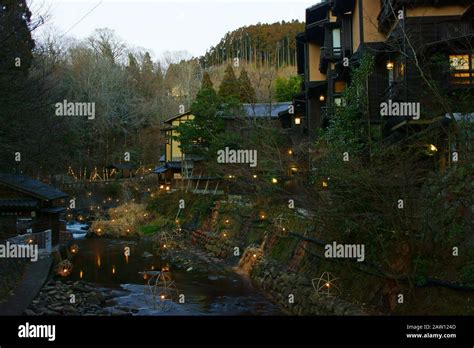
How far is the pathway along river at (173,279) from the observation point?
15.6 m

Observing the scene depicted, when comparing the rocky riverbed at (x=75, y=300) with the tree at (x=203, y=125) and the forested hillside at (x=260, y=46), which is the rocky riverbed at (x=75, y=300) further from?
the forested hillside at (x=260, y=46)

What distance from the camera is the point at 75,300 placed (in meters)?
16.5

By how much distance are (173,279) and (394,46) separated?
13.6 m

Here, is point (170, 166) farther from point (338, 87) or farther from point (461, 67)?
point (461, 67)

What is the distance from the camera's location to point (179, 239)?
30.0 m

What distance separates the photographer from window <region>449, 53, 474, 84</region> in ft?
54.0

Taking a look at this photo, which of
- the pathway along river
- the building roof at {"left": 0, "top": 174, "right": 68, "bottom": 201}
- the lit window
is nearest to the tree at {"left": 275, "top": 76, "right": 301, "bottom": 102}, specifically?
the pathway along river

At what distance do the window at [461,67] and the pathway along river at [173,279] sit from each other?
36.0 feet

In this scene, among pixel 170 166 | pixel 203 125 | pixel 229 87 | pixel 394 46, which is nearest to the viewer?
pixel 394 46

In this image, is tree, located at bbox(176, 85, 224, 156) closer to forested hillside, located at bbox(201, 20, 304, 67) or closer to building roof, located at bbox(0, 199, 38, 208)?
building roof, located at bbox(0, 199, 38, 208)

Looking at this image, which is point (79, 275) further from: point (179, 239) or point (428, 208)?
point (428, 208)

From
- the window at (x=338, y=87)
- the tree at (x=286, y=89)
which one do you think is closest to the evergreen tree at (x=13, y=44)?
the window at (x=338, y=87)

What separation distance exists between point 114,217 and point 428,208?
2970 cm

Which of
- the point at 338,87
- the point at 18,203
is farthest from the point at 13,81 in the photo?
the point at 338,87
